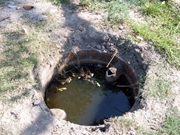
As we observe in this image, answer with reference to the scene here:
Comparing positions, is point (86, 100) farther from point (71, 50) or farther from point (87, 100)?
point (71, 50)

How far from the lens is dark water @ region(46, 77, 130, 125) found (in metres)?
3.78

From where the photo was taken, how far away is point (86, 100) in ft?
13.1

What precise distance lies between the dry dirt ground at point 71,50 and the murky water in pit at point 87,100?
1.00 ft

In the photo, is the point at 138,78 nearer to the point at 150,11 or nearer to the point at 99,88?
the point at 99,88

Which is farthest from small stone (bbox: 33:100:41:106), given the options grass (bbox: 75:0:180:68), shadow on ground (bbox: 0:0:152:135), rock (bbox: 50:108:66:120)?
grass (bbox: 75:0:180:68)

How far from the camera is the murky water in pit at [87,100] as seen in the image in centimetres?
378

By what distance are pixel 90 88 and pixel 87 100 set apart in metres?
0.25

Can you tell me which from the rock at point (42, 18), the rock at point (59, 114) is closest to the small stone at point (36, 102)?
the rock at point (59, 114)

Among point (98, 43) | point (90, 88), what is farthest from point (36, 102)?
point (98, 43)

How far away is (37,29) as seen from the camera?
426 centimetres

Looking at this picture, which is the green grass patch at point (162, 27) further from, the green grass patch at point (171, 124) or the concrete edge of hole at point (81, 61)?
the green grass patch at point (171, 124)

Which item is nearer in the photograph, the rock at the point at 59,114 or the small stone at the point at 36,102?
the small stone at the point at 36,102

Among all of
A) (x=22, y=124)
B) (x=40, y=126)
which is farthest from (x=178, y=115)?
(x=22, y=124)

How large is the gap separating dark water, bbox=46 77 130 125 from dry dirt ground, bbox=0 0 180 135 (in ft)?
1.00
